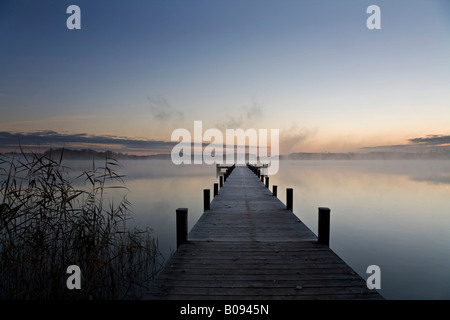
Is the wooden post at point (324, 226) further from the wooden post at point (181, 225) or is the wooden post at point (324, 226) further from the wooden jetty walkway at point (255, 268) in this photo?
the wooden post at point (181, 225)

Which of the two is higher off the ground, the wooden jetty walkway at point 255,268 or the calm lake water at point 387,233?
the wooden jetty walkway at point 255,268

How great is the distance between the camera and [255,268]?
14.1 feet

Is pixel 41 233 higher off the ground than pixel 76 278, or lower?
higher

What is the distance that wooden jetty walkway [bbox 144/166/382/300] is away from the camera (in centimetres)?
356

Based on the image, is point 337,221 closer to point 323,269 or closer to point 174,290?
point 323,269

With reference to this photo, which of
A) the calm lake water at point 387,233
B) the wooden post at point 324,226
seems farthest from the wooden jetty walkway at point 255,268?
the calm lake water at point 387,233

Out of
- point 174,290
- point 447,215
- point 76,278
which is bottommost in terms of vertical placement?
point 447,215

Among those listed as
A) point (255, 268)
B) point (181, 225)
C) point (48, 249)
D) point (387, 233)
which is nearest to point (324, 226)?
point (255, 268)

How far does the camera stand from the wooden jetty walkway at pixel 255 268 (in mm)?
3559

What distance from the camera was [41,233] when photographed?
557 centimetres

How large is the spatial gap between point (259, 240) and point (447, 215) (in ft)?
63.0
